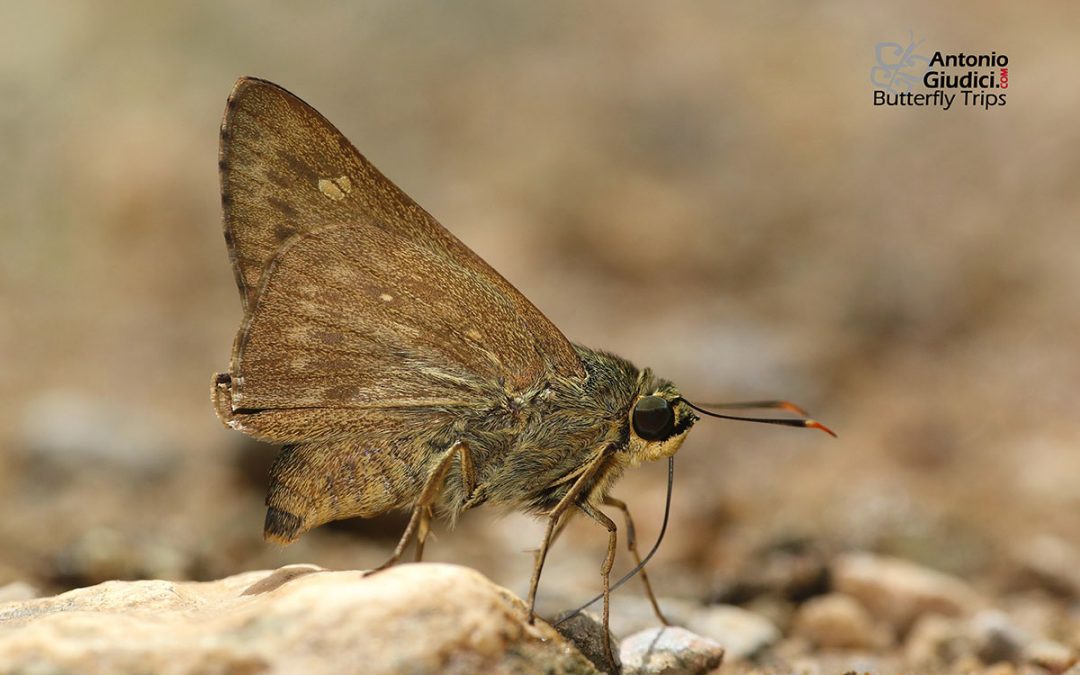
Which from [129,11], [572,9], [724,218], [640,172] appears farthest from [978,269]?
[129,11]

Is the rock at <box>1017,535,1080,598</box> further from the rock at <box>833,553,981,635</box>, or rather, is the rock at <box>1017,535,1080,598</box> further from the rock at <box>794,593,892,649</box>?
the rock at <box>794,593,892,649</box>

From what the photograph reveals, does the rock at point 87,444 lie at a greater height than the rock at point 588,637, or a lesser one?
greater

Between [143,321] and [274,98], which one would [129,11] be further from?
[274,98]

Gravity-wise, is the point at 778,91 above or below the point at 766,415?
above

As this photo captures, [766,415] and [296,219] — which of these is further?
[766,415]

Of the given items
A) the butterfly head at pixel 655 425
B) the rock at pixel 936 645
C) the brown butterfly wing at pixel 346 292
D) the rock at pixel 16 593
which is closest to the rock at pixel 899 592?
the rock at pixel 936 645

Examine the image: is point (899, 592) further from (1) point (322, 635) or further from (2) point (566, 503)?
(1) point (322, 635)

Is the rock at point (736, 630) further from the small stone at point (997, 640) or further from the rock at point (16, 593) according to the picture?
the rock at point (16, 593)
